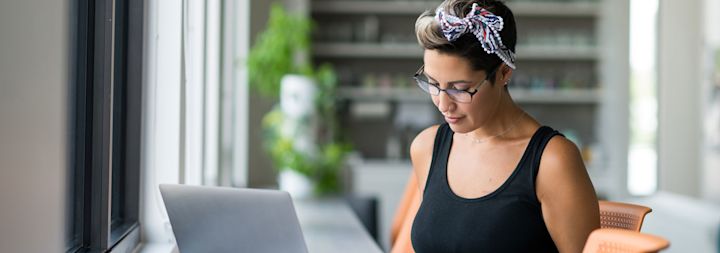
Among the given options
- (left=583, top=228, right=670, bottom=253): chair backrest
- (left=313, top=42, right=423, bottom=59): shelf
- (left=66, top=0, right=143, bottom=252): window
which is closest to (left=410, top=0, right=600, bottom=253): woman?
(left=583, top=228, right=670, bottom=253): chair backrest

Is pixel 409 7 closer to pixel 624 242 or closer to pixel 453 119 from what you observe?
pixel 453 119

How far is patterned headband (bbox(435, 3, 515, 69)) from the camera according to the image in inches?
67.8

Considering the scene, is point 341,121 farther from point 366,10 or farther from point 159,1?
point 159,1

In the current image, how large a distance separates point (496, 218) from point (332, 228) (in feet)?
5.57

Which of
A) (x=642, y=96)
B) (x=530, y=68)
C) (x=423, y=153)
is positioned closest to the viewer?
(x=423, y=153)

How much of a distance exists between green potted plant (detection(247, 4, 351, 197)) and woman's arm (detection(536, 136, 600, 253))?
347 cm

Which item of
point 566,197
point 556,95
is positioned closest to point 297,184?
point 556,95

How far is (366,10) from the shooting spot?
6672 mm

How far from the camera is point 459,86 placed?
1.76m

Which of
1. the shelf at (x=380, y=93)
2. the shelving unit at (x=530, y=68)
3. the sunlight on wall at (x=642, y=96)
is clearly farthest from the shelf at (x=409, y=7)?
the shelf at (x=380, y=93)

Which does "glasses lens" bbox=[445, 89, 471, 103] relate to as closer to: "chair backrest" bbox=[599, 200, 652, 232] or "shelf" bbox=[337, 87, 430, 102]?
"chair backrest" bbox=[599, 200, 652, 232]

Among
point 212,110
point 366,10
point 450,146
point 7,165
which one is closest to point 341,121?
point 366,10

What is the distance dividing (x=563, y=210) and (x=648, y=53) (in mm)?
5775

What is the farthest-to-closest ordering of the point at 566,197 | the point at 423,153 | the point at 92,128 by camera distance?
1. the point at 423,153
2. the point at 92,128
3. the point at 566,197
